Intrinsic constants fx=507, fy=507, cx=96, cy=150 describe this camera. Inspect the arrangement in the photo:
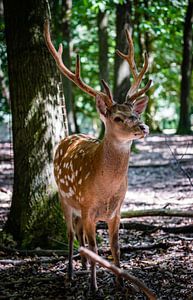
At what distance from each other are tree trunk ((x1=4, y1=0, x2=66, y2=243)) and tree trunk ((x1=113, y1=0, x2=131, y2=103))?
7.41 metres

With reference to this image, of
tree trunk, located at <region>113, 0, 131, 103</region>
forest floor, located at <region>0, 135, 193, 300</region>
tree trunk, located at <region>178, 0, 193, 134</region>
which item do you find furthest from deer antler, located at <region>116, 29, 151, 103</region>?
tree trunk, located at <region>178, 0, 193, 134</region>

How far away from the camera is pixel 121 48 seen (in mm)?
13172

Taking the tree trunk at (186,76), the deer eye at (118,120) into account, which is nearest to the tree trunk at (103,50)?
the tree trunk at (186,76)

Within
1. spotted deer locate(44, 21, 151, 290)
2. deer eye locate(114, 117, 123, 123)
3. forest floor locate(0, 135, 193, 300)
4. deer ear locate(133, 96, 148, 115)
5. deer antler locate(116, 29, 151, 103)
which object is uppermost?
deer antler locate(116, 29, 151, 103)

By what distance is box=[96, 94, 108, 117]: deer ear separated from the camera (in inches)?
179

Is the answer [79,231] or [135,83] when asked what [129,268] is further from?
[135,83]

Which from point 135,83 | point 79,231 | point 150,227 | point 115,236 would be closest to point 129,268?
point 115,236

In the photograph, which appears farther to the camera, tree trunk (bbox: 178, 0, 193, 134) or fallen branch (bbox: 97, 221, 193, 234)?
tree trunk (bbox: 178, 0, 193, 134)

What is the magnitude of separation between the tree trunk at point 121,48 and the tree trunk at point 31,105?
741 cm

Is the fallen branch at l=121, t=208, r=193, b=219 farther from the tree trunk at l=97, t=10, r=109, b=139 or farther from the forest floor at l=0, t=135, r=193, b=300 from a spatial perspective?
the tree trunk at l=97, t=10, r=109, b=139

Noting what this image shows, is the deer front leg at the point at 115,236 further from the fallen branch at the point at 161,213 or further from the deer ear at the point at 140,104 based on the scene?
the fallen branch at the point at 161,213

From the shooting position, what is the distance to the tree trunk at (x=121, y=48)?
13.3 m

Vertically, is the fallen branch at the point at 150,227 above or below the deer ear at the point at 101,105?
below

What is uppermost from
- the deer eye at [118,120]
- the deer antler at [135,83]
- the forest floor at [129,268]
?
the deer antler at [135,83]
